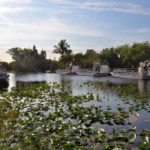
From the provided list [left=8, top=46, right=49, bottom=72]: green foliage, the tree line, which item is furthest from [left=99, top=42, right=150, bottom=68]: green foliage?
[left=8, top=46, right=49, bottom=72]: green foliage

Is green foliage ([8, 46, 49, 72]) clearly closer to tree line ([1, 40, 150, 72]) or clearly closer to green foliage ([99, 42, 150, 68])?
tree line ([1, 40, 150, 72])

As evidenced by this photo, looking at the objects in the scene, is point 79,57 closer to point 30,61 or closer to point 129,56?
point 129,56

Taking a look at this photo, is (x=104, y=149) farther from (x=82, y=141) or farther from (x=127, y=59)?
(x=127, y=59)

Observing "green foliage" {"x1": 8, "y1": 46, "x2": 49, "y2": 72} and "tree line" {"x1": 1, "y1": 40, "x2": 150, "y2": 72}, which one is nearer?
"tree line" {"x1": 1, "y1": 40, "x2": 150, "y2": 72}

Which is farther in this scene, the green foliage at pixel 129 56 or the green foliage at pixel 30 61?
the green foliage at pixel 30 61

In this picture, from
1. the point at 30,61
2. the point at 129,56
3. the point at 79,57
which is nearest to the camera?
the point at 129,56

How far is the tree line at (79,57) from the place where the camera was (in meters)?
56.3

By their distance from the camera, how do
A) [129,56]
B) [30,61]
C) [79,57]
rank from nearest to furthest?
1. [129,56]
2. [79,57]
3. [30,61]

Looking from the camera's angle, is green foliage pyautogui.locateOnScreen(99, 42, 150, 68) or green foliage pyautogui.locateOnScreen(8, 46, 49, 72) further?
green foliage pyautogui.locateOnScreen(8, 46, 49, 72)

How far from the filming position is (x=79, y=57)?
7281cm

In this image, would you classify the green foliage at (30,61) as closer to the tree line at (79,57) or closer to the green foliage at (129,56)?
the tree line at (79,57)

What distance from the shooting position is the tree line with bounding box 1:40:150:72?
56316 millimetres

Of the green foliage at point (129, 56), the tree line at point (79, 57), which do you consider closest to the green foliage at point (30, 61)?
the tree line at point (79, 57)

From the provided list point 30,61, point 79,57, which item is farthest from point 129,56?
point 30,61
